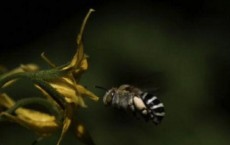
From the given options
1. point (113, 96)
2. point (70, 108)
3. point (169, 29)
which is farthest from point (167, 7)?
point (70, 108)

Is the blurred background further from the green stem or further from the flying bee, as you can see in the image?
the green stem

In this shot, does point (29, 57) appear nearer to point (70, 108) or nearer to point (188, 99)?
point (188, 99)

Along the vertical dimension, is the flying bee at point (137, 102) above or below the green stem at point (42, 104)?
below

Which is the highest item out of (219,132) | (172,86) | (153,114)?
(153,114)

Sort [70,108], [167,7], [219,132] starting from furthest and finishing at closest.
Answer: [167,7], [219,132], [70,108]

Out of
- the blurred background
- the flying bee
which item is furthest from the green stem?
the blurred background

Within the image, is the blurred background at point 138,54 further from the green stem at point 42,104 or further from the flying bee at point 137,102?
the green stem at point 42,104


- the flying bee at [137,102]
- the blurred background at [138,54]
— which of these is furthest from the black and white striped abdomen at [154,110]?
the blurred background at [138,54]
